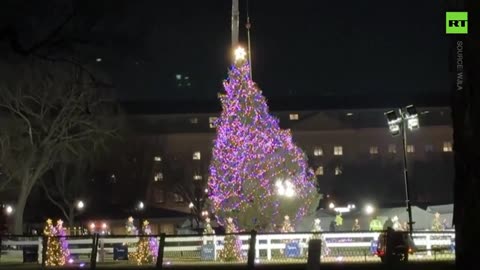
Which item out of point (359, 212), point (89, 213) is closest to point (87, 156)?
point (359, 212)

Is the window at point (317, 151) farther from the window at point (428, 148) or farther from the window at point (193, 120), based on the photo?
the window at point (193, 120)

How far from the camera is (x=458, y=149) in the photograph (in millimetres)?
7184

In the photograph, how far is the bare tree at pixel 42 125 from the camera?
4156 centimetres

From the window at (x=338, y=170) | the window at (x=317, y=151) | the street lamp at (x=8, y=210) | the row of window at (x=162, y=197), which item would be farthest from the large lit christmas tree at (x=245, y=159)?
the window at (x=317, y=151)

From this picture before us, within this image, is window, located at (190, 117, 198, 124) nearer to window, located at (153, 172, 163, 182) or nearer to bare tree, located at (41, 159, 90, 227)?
window, located at (153, 172, 163, 182)

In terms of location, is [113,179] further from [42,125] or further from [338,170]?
[42,125]

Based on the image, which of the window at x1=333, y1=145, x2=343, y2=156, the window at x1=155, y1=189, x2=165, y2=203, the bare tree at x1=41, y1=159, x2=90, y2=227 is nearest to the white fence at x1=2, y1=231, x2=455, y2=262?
the bare tree at x1=41, y1=159, x2=90, y2=227

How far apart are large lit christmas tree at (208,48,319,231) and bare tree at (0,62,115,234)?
412 inches

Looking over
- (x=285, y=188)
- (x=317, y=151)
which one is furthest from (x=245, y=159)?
(x=317, y=151)

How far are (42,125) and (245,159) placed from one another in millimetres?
16525

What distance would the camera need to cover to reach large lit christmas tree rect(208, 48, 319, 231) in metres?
33.4

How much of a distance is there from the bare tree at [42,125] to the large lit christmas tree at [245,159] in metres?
10.5

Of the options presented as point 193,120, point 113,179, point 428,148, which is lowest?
point 113,179

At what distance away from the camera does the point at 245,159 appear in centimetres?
3344
